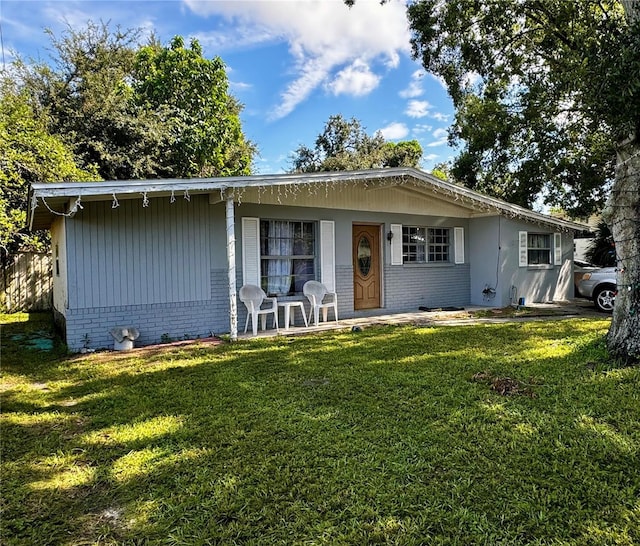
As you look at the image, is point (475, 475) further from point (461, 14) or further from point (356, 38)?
point (356, 38)

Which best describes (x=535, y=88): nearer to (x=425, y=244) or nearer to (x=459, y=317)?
(x=425, y=244)

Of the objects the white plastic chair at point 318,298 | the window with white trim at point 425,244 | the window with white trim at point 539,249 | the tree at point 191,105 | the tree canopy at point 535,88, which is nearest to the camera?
the tree canopy at point 535,88

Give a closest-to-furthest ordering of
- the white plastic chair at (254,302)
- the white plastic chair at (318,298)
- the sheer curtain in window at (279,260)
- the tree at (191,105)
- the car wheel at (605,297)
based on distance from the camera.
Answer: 1. the white plastic chair at (254,302)
2. the white plastic chair at (318,298)
3. the sheer curtain in window at (279,260)
4. the car wheel at (605,297)
5. the tree at (191,105)

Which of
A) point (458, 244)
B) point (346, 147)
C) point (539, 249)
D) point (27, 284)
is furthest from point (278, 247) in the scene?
point (346, 147)

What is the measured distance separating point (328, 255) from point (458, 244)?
13.8ft

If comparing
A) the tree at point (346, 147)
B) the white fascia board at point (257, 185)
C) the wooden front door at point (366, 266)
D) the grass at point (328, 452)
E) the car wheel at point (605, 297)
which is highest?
the tree at point (346, 147)

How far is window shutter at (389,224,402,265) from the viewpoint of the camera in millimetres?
10055

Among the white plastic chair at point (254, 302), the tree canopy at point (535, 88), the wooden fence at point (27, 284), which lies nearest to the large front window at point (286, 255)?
the white plastic chair at point (254, 302)

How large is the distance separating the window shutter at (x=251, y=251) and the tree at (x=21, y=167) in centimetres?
597

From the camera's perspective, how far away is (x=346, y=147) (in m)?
25.5

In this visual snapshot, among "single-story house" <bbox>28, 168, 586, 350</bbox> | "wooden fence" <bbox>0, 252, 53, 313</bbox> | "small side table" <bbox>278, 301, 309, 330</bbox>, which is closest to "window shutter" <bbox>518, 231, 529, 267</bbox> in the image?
"single-story house" <bbox>28, 168, 586, 350</bbox>

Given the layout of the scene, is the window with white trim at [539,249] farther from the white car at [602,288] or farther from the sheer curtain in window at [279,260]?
the sheer curtain in window at [279,260]

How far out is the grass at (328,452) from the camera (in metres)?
2.21

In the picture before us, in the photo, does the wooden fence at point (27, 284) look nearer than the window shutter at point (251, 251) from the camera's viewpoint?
No
